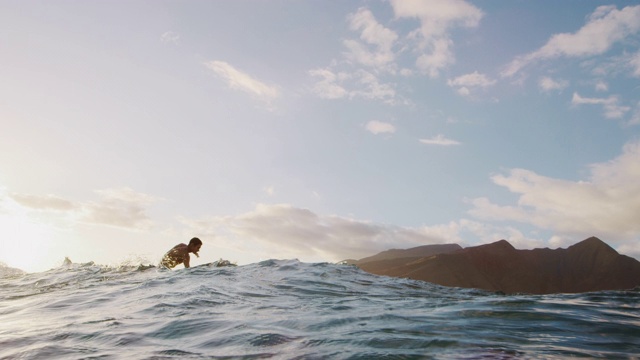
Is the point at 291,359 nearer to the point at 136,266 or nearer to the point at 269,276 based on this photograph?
the point at 269,276

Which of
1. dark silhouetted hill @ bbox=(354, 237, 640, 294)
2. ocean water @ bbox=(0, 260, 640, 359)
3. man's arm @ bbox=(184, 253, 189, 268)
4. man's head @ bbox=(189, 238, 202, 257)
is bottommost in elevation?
ocean water @ bbox=(0, 260, 640, 359)

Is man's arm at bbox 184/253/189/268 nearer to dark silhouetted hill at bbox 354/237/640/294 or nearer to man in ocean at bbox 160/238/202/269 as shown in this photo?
man in ocean at bbox 160/238/202/269

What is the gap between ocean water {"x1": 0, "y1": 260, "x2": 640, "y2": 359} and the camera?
13.8 ft

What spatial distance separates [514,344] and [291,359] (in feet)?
6.98

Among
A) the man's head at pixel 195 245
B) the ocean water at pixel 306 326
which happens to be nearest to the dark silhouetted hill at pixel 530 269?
the man's head at pixel 195 245

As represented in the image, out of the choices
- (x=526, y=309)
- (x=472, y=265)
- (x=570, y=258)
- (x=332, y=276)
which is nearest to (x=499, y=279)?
(x=472, y=265)

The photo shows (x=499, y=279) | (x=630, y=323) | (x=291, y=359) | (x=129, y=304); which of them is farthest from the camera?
(x=499, y=279)

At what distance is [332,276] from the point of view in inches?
529

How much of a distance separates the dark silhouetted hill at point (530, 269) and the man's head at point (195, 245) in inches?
1991

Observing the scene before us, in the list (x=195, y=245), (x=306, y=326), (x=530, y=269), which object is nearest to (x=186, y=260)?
(x=195, y=245)

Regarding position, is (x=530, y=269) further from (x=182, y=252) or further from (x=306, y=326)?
(x=306, y=326)

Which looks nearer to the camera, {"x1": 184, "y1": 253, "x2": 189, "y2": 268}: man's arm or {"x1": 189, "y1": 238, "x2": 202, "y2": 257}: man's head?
{"x1": 189, "y1": 238, "x2": 202, "y2": 257}: man's head

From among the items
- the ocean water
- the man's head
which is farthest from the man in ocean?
the ocean water

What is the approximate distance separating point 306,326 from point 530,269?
73841 millimetres
